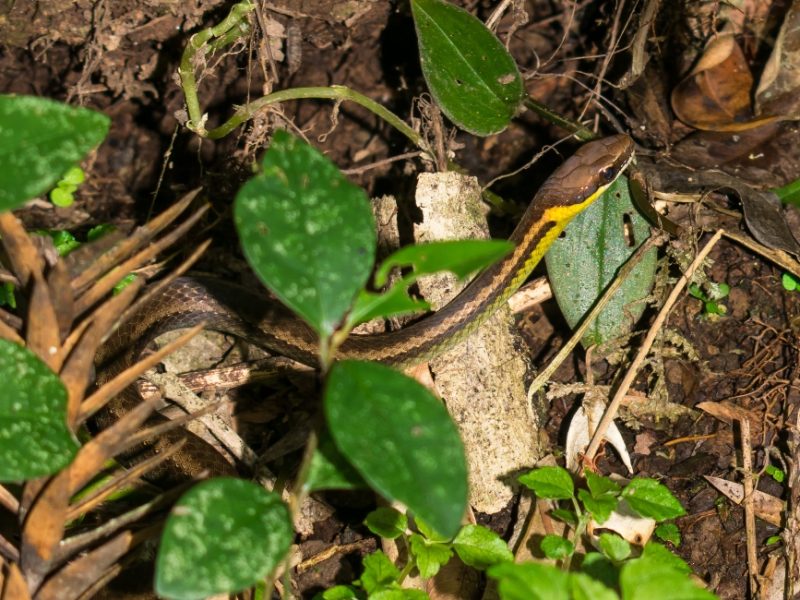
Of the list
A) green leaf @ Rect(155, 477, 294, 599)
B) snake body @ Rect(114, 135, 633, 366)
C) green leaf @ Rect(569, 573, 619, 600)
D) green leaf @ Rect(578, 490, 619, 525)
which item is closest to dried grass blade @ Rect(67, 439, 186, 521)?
green leaf @ Rect(155, 477, 294, 599)

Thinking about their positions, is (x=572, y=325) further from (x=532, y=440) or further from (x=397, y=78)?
(x=397, y=78)

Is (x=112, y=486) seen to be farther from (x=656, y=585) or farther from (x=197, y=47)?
(x=197, y=47)

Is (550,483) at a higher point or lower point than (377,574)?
higher

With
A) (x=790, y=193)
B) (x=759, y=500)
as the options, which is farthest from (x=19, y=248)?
(x=790, y=193)

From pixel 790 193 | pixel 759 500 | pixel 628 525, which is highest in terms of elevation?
pixel 790 193

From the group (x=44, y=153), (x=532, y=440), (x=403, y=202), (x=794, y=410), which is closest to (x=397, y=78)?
(x=403, y=202)
